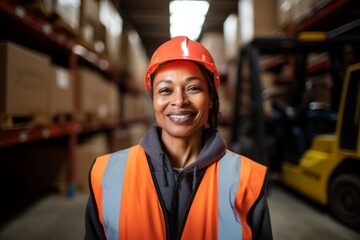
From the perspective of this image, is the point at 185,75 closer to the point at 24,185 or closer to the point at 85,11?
the point at 85,11

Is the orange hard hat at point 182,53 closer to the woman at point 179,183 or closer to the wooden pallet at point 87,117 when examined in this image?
the woman at point 179,183

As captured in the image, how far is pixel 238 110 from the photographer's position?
360cm

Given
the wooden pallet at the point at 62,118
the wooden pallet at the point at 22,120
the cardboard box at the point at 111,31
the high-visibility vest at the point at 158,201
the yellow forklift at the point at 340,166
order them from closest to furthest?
the high-visibility vest at the point at 158,201 < the yellow forklift at the point at 340,166 < the wooden pallet at the point at 22,120 < the wooden pallet at the point at 62,118 < the cardboard box at the point at 111,31

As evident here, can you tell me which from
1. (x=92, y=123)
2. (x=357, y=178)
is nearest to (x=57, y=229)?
(x=92, y=123)

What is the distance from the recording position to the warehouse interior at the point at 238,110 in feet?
7.39

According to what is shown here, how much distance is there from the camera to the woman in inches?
45.7

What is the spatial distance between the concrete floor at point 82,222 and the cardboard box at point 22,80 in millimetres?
1237

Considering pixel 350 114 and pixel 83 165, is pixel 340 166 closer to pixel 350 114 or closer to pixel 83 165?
pixel 350 114

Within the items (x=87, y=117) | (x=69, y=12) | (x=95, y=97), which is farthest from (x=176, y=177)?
(x=95, y=97)

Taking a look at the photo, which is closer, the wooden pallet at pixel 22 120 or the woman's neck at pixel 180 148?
the woman's neck at pixel 180 148

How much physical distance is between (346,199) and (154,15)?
6.07 metres

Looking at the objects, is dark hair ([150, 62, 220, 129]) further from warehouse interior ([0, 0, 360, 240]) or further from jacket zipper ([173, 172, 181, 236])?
jacket zipper ([173, 172, 181, 236])

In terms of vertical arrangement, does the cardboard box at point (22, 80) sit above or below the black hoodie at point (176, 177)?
above

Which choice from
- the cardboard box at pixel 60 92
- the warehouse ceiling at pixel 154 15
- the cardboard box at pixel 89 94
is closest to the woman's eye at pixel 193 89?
the cardboard box at pixel 60 92
